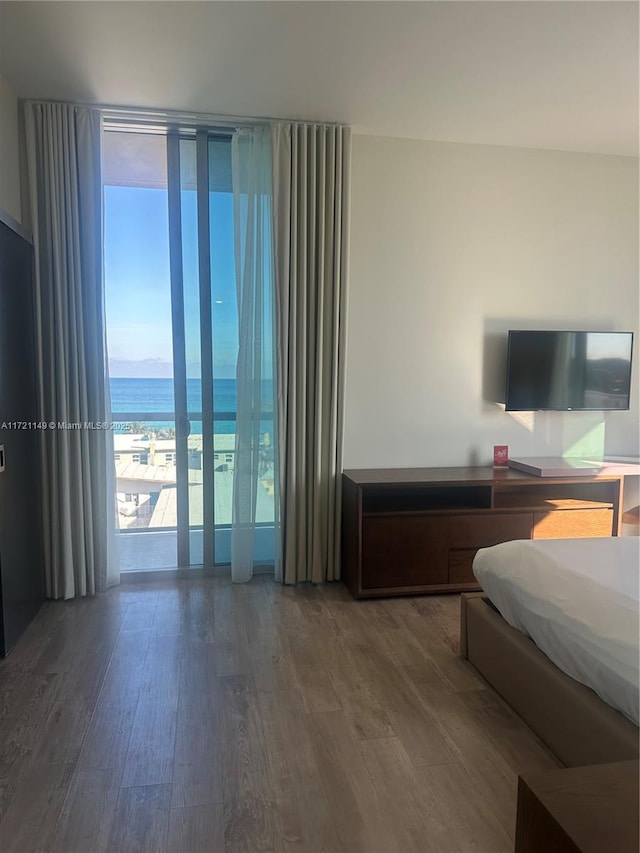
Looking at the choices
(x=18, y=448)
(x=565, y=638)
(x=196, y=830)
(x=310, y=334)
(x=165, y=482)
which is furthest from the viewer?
(x=165, y=482)

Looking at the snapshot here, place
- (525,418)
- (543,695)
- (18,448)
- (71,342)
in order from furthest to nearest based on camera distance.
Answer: (525,418)
(71,342)
(18,448)
(543,695)

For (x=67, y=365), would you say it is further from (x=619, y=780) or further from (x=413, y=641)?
(x=619, y=780)

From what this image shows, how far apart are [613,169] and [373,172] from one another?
1.78m

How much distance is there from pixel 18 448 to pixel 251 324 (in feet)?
4.87

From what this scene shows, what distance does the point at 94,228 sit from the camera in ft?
10.7

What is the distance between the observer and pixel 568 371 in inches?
152

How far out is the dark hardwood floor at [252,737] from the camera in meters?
1.66

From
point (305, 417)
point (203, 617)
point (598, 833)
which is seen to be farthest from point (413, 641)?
point (598, 833)

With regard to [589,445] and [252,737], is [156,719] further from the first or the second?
[589,445]

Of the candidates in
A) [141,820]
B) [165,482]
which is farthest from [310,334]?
[141,820]

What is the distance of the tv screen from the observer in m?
3.80

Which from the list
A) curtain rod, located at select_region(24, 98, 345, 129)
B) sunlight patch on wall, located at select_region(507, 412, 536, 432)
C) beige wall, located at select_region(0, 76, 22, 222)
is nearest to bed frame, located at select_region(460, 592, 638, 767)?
sunlight patch on wall, located at select_region(507, 412, 536, 432)

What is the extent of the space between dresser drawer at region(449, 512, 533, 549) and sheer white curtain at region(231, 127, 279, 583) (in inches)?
44.9

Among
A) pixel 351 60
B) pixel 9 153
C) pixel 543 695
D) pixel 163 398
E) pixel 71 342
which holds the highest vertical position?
pixel 351 60
